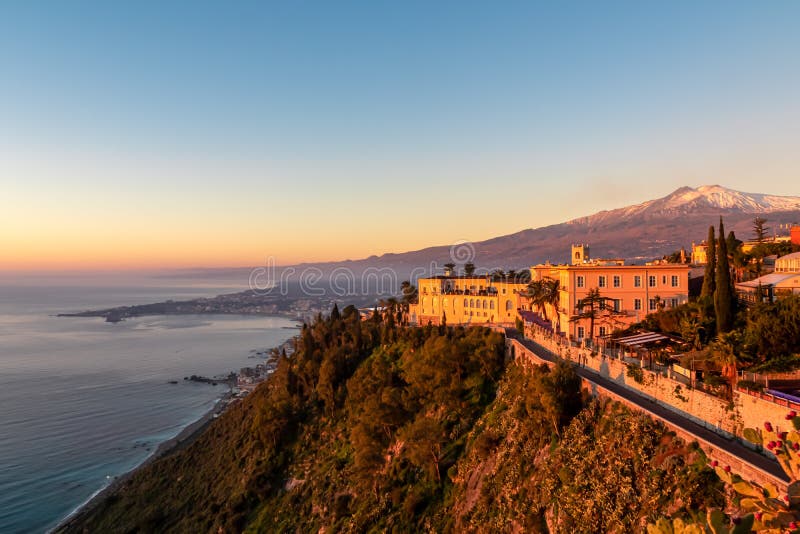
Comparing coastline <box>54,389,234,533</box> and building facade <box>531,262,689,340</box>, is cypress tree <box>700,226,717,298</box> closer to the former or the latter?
building facade <box>531,262,689,340</box>

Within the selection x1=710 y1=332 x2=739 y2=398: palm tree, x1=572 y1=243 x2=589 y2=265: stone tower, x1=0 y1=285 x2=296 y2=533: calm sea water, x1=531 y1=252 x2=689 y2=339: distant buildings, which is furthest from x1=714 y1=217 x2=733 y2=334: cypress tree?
x1=0 y1=285 x2=296 y2=533: calm sea water

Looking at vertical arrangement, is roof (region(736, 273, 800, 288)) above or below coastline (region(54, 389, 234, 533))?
above

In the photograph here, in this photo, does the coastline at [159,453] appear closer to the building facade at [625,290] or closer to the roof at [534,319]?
the roof at [534,319]

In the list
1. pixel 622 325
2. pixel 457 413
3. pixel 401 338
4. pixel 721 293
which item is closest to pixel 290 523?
pixel 457 413

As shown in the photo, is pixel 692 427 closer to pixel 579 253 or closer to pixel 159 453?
pixel 579 253

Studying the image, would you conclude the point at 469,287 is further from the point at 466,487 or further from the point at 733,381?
Answer: the point at 733,381

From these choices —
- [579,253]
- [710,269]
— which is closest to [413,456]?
[710,269]

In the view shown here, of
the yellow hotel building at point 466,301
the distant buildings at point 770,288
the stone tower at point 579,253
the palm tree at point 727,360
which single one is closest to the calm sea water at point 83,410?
the yellow hotel building at point 466,301
